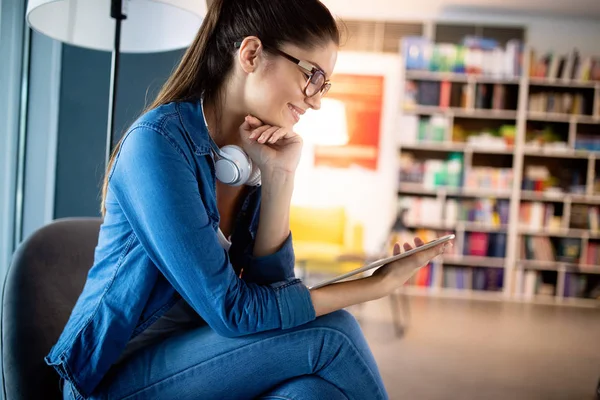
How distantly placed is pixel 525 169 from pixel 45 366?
5438 millimetres

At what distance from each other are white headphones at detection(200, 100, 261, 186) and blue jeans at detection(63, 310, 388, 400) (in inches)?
11.7

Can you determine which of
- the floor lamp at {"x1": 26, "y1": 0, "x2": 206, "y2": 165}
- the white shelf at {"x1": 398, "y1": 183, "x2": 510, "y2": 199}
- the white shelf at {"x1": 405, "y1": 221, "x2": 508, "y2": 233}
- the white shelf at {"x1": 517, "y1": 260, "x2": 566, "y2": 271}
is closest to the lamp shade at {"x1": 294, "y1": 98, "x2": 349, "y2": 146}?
the white shelf at {"x1": 398, "y1": 183, "x2": 510, "y2": 199}

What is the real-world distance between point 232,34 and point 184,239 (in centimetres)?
45

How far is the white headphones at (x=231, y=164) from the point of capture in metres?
1.08

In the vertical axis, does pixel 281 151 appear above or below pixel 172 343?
above

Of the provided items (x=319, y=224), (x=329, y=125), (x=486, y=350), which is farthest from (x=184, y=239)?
(x=329, y=125)

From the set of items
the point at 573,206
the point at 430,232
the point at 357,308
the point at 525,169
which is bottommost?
the point at 357,308

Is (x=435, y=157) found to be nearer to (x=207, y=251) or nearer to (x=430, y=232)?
(x=430, y=232)

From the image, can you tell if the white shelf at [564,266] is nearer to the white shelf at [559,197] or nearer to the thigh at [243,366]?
the white shelf at [559,197]

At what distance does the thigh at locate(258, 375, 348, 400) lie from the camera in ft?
3.09

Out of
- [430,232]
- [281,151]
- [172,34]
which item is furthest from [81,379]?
[430,232]

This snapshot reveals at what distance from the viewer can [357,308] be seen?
460cm

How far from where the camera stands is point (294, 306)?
3.13 ft

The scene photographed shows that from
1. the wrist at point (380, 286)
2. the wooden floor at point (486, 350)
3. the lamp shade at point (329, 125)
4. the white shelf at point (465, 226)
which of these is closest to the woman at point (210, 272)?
the wrist at point (380, 286)
